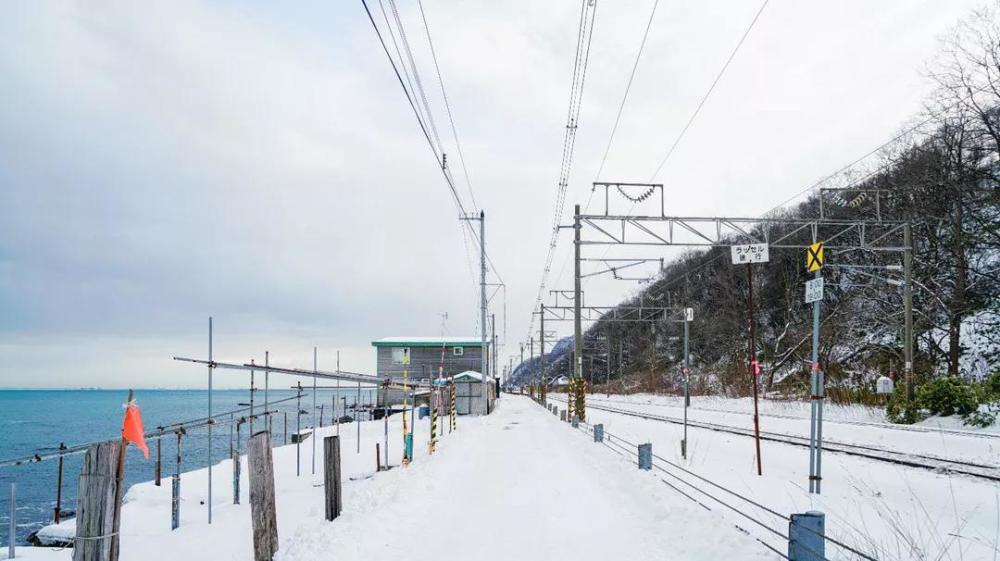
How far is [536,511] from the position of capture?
947 cm

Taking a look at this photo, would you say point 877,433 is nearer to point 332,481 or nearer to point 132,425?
point 332,481

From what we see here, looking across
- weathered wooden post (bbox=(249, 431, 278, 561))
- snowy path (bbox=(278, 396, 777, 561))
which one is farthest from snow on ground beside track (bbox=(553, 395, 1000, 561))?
weathered wooden post (bbox=(249, 431, 278, 561))

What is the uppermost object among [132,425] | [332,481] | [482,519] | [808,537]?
[132,425]

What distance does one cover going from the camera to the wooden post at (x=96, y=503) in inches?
238

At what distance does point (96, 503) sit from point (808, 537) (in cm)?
664

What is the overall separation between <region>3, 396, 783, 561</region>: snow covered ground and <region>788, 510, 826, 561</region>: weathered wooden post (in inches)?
29.6

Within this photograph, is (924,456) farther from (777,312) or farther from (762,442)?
(777,312)

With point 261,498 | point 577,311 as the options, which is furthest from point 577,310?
point 261,498

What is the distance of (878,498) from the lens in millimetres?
10250

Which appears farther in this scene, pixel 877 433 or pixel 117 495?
pixel 877 433

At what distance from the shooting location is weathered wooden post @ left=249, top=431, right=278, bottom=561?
7.88 metres

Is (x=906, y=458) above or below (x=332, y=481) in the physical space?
below

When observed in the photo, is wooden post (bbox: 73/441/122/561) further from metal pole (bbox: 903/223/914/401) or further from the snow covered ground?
metal pole (bbox: 903/223/914/401)

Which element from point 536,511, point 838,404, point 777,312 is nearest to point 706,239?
point 838,404
